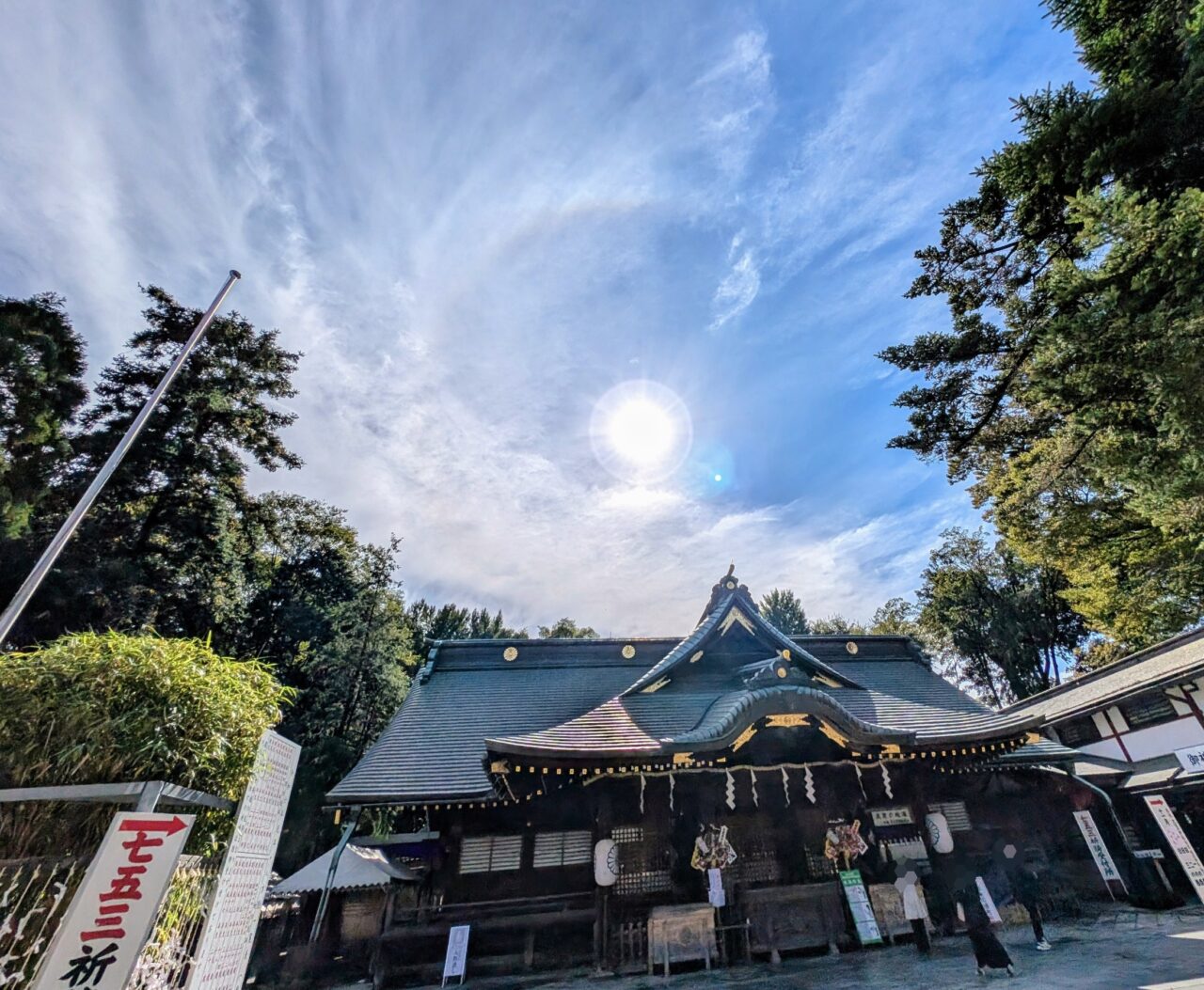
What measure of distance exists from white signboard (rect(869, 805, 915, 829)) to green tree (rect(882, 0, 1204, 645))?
659 cm

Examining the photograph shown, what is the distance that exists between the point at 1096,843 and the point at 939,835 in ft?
15.2

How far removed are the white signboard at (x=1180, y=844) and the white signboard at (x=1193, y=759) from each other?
3.43 metres

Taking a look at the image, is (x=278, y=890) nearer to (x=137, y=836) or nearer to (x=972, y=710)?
(x=137, y=836)

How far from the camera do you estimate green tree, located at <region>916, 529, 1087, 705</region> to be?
28234 mm

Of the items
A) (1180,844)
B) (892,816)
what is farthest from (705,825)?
(1180,844)

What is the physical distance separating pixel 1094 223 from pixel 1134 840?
15.0m

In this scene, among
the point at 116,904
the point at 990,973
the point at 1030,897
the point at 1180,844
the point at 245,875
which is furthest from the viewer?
the point at 1180,844

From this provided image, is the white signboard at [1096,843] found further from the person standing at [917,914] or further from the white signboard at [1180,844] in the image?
the person standing at [917,914]

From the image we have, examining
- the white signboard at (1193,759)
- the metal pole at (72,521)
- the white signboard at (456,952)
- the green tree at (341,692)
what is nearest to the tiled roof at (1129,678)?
the white signboard at (1193,759)

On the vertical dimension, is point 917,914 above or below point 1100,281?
below

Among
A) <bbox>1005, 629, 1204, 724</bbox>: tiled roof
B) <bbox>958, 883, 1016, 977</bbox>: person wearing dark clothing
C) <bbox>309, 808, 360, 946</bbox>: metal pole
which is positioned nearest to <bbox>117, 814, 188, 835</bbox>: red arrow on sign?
<bbox>309, 808, 360, 946</bbox>: metal pole

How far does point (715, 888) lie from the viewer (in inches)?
296

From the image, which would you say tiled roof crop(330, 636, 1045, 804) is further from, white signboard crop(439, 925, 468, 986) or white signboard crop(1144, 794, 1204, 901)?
white signboard crop(1144, 794, 1204, 901)

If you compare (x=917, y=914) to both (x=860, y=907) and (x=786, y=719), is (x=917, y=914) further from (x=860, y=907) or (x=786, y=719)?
(x=786, y=719)
